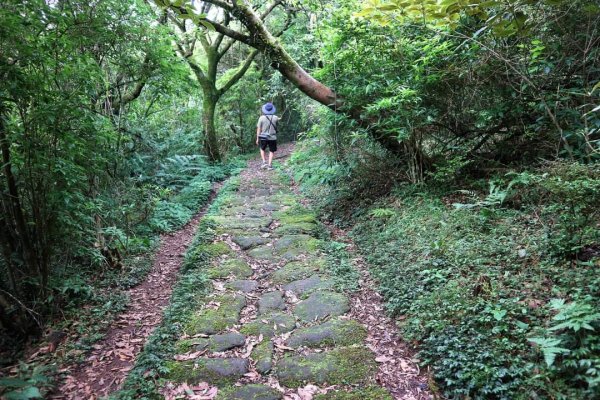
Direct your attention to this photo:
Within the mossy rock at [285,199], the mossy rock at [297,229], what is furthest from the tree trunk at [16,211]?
the mossy rock at [285,199]

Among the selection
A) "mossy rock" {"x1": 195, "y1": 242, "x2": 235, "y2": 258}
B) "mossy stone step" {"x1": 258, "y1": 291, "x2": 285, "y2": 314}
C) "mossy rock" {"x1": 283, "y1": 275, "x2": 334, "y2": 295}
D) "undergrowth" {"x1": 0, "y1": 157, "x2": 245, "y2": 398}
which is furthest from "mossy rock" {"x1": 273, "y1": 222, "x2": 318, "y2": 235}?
"mossy stone step" {"x1": 258, "y1": 291, "x2": 285, "y2": 314}

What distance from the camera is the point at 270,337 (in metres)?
3.81

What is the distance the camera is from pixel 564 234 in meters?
3.61

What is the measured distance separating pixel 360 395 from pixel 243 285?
2301 mm

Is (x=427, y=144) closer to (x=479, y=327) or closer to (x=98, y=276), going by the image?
(x=479, y=327)

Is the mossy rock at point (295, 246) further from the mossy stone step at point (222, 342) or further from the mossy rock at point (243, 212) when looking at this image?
the mossy stone step at point (222, 342)

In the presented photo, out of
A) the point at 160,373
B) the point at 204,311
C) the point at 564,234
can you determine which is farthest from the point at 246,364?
the point at 564,234

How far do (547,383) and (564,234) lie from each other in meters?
1.69

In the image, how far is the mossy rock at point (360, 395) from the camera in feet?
9.68

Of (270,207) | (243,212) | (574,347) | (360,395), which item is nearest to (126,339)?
(360,395)

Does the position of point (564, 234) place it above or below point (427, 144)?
below

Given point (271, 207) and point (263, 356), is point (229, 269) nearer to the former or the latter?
point (263, 356)

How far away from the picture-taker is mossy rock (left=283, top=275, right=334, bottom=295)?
4660mm

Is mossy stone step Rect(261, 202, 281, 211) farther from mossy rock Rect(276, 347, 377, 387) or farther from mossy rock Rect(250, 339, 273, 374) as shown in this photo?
mossy rock Rect(276, 347, 377, 387)
